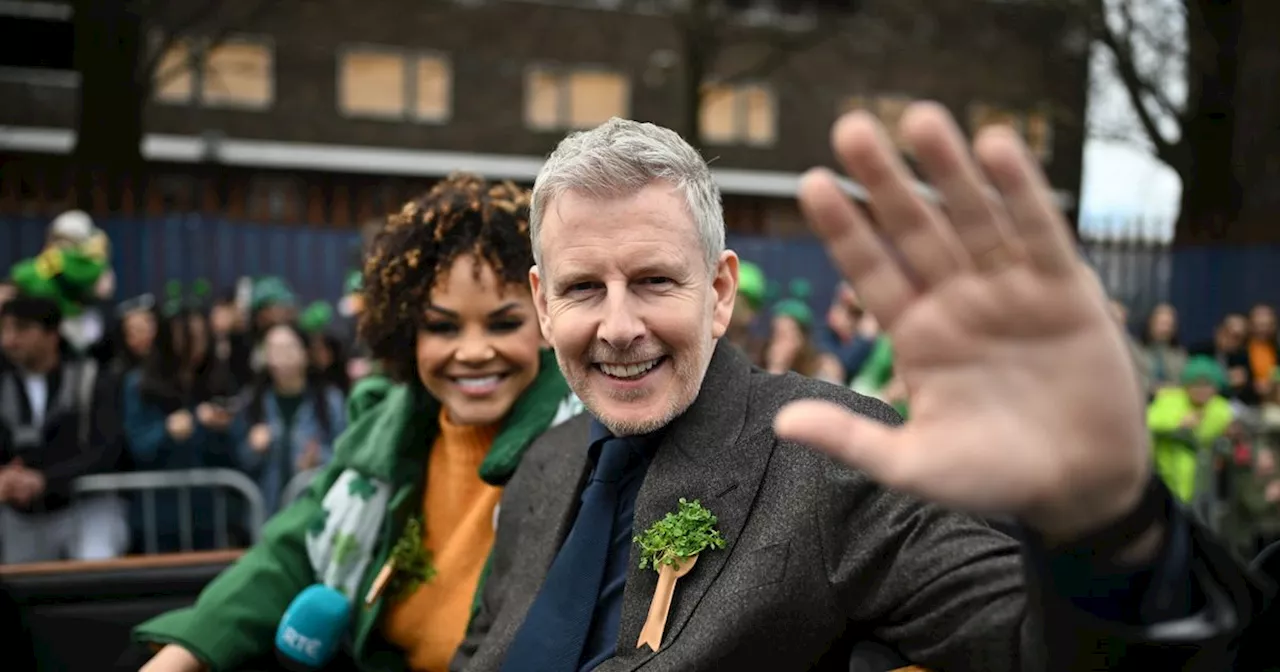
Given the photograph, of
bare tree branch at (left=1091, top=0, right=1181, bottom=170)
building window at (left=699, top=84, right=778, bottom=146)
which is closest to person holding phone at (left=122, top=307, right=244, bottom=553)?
bare tree branch at (left=1091, top=0, right=1181, bottom=170)

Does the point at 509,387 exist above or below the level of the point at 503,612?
above

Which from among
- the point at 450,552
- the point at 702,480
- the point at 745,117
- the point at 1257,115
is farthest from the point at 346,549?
the point at 745,117

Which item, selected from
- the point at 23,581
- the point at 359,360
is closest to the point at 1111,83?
the point at 359,360

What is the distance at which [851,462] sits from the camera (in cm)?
124

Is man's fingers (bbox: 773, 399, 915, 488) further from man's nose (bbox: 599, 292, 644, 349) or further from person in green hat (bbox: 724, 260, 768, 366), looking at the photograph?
person in green hat (bbox: 724, 260, 768, 366)

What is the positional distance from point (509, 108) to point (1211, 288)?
13.3 meters

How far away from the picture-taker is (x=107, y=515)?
484cm

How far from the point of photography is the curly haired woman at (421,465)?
8.61ft

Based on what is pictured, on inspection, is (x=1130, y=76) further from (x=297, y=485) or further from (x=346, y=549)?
(x=346, y=549)

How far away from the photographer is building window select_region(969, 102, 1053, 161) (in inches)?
914

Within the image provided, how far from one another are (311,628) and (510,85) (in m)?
19.8

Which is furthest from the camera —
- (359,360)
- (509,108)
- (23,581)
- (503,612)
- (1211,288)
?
(509,108)

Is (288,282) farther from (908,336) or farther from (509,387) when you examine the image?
(908,336)

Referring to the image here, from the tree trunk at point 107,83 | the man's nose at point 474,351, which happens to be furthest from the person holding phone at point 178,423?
the tree trunk at point 107,83
